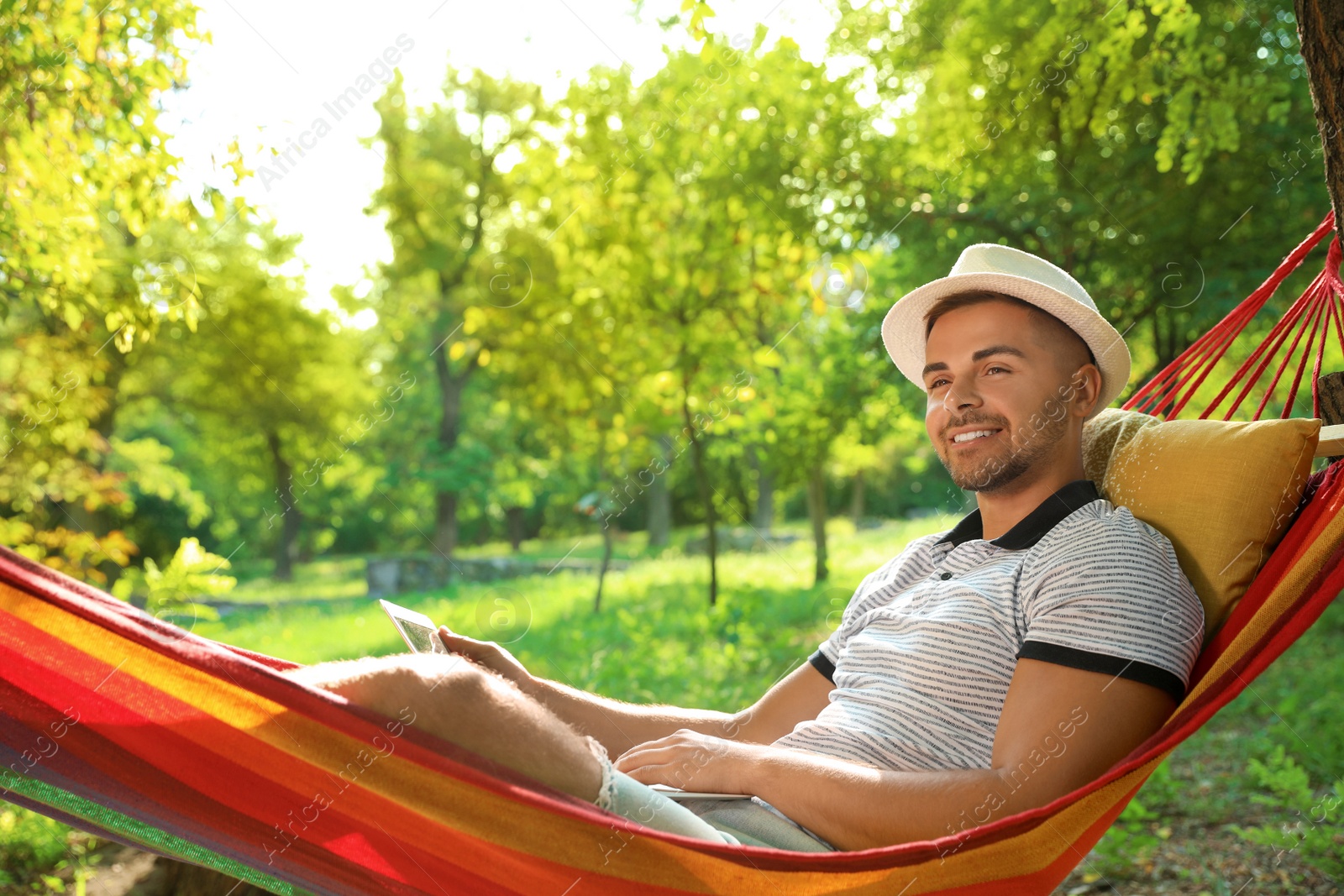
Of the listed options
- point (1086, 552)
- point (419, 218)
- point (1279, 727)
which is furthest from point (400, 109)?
point (1086, 552)

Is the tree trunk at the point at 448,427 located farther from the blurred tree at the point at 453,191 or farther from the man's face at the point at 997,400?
the man's face at the point at 997,400

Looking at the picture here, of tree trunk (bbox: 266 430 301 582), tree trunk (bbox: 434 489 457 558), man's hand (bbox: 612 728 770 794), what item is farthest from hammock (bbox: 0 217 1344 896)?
tree trunk (bbox: 434 489 457 558)

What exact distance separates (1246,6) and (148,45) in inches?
165

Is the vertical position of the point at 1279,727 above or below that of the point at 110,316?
below

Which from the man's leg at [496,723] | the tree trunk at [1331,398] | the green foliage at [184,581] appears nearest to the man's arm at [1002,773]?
the man's leg at [496,723]

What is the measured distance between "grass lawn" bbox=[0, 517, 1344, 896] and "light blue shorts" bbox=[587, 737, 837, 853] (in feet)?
5.30

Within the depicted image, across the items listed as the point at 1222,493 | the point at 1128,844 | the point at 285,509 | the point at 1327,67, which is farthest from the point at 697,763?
the point at 285,509

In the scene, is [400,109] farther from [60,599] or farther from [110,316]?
[60,599]

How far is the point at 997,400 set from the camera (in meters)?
1.70

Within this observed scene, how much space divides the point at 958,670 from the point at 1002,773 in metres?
0.24

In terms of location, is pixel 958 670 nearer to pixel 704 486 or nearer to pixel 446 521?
pixel 704 486

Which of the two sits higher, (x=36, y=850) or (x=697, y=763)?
(x=697, y=763)

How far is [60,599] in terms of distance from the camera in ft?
4.29

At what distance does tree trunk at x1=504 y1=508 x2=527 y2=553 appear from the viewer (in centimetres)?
2302
